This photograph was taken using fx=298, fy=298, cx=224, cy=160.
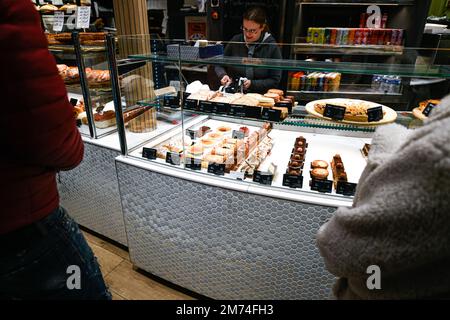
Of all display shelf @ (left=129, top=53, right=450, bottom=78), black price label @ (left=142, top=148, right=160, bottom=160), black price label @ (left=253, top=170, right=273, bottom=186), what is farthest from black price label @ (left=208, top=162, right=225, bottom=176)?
display shelf @ (left=129, top=53, right=450, bottom=78)

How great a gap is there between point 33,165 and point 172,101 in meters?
1.18

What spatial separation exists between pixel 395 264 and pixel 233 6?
13.4ft

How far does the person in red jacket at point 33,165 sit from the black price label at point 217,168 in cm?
77

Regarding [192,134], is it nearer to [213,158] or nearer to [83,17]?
[213,158]

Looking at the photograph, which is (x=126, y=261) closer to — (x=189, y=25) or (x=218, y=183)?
(x=218, y=183)

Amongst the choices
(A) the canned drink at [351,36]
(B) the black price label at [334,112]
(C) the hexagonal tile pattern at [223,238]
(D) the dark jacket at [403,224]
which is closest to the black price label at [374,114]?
(B) the black price label at [334,112]

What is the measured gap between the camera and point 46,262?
39.6 inches

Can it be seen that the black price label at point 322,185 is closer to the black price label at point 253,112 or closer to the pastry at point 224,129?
the black price label at point 253,112

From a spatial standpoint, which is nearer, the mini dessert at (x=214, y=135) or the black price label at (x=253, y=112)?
the black price label at (x=253, y=112)

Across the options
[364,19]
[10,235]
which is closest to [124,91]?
[10,235]

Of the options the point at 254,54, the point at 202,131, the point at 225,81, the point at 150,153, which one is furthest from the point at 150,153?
the point at 254,54

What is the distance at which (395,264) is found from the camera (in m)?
0.56

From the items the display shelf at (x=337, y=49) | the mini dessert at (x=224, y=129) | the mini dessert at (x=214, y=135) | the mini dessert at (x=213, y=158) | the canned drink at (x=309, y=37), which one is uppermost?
the canned drink at (x=309, y=37)

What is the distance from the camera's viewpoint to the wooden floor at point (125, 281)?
2039mm
